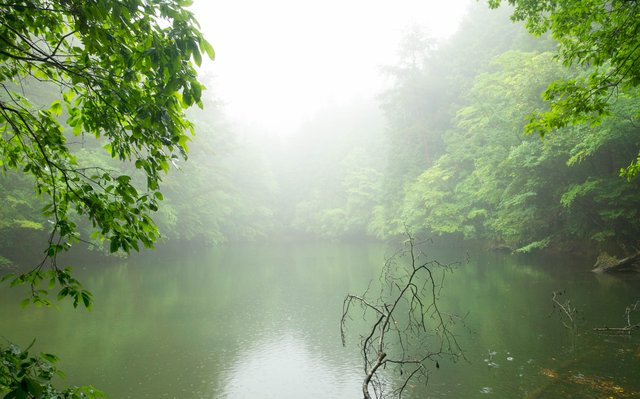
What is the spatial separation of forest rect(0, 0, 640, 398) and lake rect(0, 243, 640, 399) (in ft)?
8.61

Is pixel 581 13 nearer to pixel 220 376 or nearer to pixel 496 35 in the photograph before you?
pixel 220 376

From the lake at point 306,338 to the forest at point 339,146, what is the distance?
2624mm

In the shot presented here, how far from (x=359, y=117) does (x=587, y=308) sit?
4858cm

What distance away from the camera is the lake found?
6785 millimetres

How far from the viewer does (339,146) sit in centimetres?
5394

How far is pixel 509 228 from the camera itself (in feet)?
58.2

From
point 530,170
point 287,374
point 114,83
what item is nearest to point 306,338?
point 287,374

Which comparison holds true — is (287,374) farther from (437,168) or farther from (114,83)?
(437,168)

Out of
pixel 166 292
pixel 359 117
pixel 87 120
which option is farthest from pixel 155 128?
pixel 359 117

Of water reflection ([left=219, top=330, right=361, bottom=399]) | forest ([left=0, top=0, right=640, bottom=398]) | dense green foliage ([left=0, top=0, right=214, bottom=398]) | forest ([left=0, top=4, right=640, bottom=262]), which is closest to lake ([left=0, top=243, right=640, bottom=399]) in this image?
water reflection ([left=219, top=330, right=361, bottom=399])

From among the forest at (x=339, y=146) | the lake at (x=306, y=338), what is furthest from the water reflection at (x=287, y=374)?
the forest at (x=339, y=146)

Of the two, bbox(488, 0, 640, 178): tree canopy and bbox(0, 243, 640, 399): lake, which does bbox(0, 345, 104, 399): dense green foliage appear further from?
bbox(0, 243, 640, 399): lake

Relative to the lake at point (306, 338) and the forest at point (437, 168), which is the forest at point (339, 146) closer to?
the forest at point (437, 168)

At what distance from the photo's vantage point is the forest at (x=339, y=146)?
8.19ft
